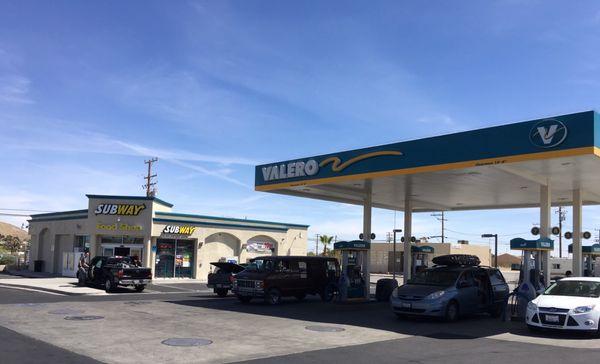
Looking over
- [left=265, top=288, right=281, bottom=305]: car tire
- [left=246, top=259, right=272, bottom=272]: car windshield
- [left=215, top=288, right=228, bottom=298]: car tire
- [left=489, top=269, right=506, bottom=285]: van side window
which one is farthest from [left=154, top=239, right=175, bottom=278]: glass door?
[left=489, top=269, right=506, bottom=285]: van side window

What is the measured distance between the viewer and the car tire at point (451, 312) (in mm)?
16141

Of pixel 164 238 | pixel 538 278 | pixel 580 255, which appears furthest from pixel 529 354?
pixel 164 238

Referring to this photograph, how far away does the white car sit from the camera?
13.1 meters

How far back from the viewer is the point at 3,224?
167 meters

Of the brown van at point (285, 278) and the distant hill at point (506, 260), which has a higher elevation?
the brown van at point (285, 278)

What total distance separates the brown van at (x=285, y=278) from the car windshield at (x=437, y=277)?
564 centimetres

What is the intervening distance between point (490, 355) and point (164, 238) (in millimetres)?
28485

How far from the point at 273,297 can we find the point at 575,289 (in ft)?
34.1

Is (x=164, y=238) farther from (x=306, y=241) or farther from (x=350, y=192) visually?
(x=350, y=192)

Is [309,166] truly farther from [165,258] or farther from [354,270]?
[165,258]

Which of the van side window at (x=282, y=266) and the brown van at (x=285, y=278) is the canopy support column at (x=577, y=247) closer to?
the brown van at (x=285, y=278)

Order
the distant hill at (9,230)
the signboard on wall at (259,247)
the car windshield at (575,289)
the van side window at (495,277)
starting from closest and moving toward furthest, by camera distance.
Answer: the car windshield at (575,289), the van side window at (495,277), the signboard on wall at (259,247), the distant hill at (9,230)

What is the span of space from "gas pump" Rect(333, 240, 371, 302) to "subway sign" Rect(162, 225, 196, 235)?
1638cm

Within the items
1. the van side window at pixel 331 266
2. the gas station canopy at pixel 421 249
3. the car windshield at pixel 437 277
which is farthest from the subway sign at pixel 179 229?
the car windshield at pixel 437 277
